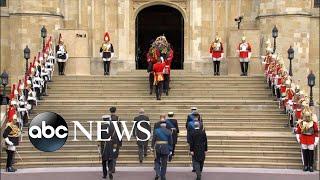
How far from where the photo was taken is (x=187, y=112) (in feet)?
71.2

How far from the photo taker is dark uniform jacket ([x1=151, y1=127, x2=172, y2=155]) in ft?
50.2

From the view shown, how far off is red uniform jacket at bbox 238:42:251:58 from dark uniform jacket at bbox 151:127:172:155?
11.3m

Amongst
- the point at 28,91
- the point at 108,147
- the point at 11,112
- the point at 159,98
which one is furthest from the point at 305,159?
the point at 28,91

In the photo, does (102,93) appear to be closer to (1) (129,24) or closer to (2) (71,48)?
(2) (71,48)

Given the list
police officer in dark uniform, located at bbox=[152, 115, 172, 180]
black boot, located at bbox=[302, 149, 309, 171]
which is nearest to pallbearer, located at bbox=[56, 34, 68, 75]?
police officer in dark uniform, located at bbox=[152, 115, 172, 180]

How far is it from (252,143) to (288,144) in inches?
43.2

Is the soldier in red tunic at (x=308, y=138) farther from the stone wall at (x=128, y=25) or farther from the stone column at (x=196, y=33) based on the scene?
the stone column at (x=196, y=33)

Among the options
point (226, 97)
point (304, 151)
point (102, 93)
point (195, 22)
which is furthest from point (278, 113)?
point (195, 22)

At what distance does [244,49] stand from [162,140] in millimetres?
11543

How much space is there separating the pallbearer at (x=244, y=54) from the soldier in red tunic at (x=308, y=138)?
857cm

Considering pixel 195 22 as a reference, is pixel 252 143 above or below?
below

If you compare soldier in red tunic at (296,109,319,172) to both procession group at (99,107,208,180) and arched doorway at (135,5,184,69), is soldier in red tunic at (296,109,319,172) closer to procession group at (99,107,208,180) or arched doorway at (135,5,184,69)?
procession group at (99,107,208,180)

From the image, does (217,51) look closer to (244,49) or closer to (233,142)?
(244,49)

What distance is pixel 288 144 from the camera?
1894cm
